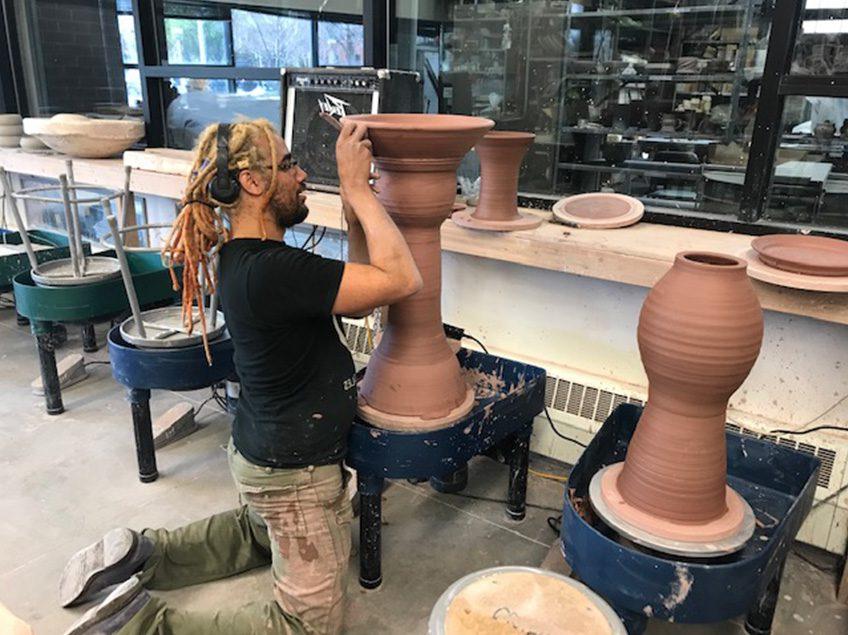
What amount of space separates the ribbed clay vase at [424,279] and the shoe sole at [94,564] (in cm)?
68

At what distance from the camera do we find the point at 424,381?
1644 mm

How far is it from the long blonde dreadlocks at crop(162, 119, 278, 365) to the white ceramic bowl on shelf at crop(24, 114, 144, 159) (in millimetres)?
2176

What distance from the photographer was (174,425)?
98.9 inches

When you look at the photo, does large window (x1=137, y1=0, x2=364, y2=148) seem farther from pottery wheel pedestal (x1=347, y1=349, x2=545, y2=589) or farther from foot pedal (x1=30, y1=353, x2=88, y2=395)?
pottery wheel pedestal (x1=347, y1=349, x2=545, y2=589)

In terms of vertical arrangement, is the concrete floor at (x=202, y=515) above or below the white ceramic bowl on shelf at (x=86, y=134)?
below

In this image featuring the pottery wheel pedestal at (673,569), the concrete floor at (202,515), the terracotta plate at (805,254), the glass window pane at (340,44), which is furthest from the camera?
the glass window pane at (340,44)

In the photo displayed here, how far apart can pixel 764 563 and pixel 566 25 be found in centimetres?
234

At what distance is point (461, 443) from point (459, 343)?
1.36ft

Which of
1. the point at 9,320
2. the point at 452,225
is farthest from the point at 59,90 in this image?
the point at 452,225

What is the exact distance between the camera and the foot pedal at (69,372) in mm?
2913

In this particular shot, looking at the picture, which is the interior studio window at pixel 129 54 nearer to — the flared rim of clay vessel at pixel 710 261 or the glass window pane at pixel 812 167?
the glass window pane at pixel 812 167

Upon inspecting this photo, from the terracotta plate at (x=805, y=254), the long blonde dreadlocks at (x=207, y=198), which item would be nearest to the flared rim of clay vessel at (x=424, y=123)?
the long blonde dreadlocks at (x=207, y=198)

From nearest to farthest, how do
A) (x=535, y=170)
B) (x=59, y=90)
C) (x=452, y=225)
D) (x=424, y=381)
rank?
(x=424, y=381) < (x=452, y=225) < (x=535, y=170) < (x=59, y=90)

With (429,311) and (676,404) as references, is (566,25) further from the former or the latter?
(676,404)
